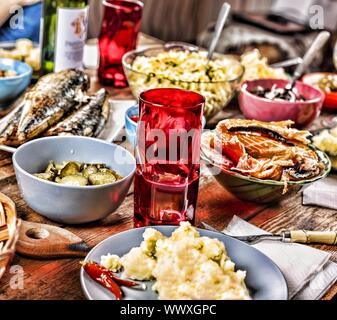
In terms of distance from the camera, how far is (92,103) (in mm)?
1676

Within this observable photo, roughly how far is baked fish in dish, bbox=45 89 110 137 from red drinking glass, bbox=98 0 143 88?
1.30 ft

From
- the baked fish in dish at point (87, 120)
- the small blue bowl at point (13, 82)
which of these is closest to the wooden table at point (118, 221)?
the baked fish in dish at point (87, 120)

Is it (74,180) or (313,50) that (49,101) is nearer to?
(74,180)

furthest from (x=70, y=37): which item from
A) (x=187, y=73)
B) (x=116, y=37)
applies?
(x=187, y=73)

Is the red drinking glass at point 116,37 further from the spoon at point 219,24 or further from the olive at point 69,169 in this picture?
the olive at point 69,169

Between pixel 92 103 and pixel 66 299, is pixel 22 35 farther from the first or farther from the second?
pixel 66 299

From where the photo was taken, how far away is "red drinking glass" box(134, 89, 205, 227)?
45.4 inches

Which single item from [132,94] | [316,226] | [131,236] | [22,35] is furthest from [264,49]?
[131,236]

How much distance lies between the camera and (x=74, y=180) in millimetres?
1238

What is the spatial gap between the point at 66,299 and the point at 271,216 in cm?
55

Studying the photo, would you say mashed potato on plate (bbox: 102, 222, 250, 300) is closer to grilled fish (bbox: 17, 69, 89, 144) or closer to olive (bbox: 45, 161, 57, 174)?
olive (bbox: 45, 161, 57, 174)

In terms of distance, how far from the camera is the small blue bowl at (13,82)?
1.75 meters

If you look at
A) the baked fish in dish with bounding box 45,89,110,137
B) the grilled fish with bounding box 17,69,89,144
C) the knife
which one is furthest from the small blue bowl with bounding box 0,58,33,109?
the knife
